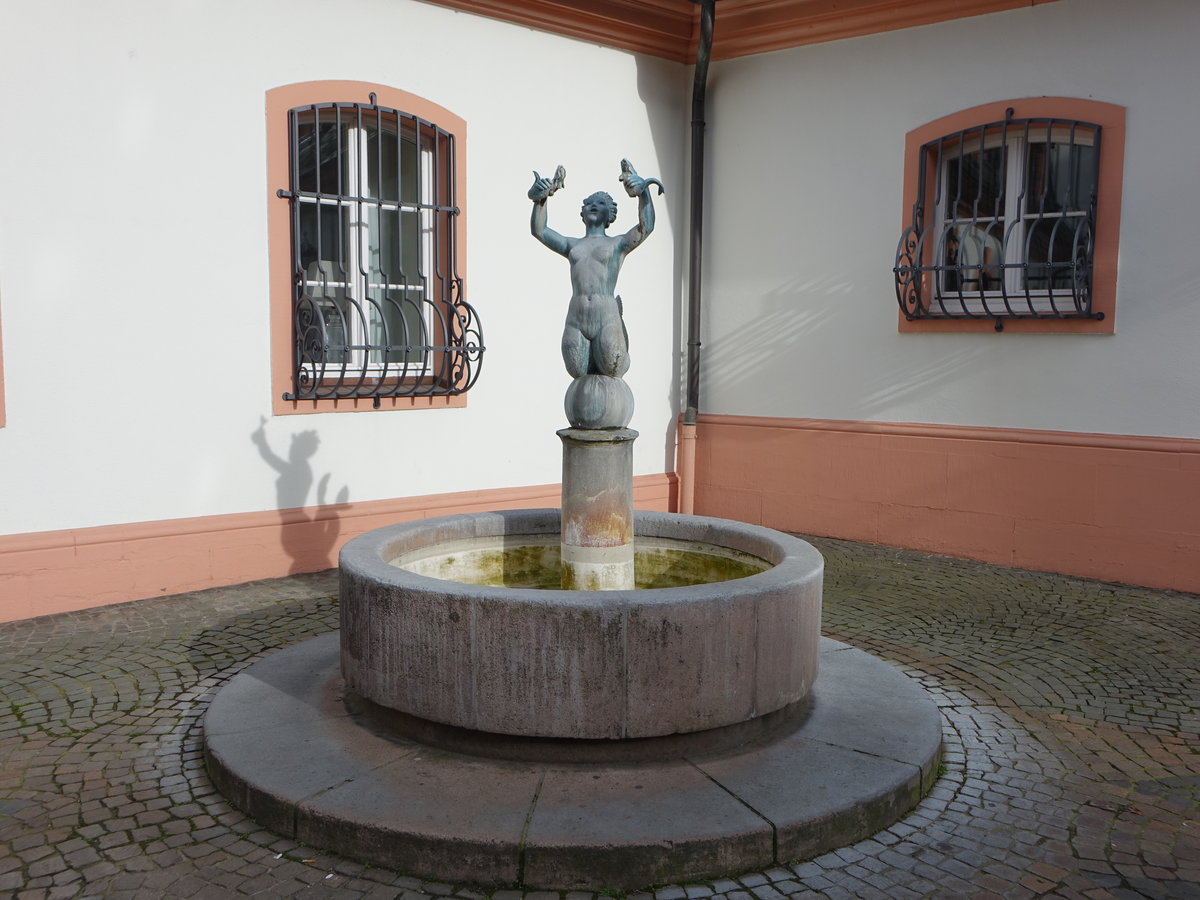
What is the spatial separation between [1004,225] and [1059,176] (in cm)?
50

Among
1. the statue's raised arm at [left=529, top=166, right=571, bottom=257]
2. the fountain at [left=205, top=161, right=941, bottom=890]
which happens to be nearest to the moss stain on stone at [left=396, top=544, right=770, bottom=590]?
the fountain at [left=205, top=161, right=941, bottom=890]

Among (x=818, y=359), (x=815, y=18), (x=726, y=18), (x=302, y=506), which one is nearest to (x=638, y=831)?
(x=302, y=506)

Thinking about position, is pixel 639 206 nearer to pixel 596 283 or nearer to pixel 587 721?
pixel 596 283

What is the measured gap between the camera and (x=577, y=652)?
12.6 feet

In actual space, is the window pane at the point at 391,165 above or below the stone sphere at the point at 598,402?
above

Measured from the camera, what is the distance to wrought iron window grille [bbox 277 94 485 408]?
7.47 metres

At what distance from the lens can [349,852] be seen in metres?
3.53

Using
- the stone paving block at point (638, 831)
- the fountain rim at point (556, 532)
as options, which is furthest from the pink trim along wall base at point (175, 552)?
the stone paving block at point (638, 831)

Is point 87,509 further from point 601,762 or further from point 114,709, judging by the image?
point 601,762

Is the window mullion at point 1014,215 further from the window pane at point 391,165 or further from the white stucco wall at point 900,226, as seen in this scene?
the window pane at point 391,165

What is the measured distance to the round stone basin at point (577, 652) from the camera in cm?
385

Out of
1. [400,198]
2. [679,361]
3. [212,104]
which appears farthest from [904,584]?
[212,104]

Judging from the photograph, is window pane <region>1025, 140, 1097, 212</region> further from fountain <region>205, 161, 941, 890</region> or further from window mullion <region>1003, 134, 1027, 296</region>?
fountain <region>205, 161, 941, 890</region>

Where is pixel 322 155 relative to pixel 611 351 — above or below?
above
